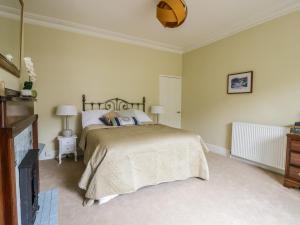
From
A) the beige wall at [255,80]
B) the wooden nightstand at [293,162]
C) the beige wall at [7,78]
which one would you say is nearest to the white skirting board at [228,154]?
the beige wall at [255,80]

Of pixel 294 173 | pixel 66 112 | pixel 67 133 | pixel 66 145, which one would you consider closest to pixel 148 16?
pixel 66 112

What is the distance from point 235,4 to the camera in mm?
2615

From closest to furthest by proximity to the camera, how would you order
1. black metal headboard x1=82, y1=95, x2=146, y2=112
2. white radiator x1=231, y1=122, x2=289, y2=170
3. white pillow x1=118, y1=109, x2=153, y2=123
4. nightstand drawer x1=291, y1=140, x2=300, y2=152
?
nightstand drawer x1=291, y1=140, x2=300, y2=152 → white radiator x1=231, y1=122, x2=289, y2=170 → white pillow x1=118, y1=109, x2=153, y2=123 → black metal headboard x1=82, y1=95, x2=146, y2=112

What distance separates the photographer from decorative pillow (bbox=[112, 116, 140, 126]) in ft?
10.7

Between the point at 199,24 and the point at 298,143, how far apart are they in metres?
2.55

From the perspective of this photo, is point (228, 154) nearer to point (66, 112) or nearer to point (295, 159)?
point (295, 159)

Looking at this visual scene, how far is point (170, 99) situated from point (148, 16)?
92.1 inches

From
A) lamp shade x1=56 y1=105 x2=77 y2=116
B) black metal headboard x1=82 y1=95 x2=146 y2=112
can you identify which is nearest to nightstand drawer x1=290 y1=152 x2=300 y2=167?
black metal headboard x1=82 y1=95 x2=146 y2=112

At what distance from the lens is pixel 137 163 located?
2111mm

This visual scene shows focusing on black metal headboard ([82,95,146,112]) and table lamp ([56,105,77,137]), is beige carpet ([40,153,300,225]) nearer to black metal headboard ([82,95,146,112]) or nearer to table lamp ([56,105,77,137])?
→ table lamp ([56,105,77,137])

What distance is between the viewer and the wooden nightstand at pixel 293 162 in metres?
2.24

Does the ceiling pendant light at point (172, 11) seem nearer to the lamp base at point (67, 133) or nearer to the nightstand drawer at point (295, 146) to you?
the nightstand drawer at point (295, 146)

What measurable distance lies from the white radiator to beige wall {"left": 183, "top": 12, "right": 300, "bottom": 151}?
6.5 inches

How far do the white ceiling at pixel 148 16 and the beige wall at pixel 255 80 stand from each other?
0.26 metres
